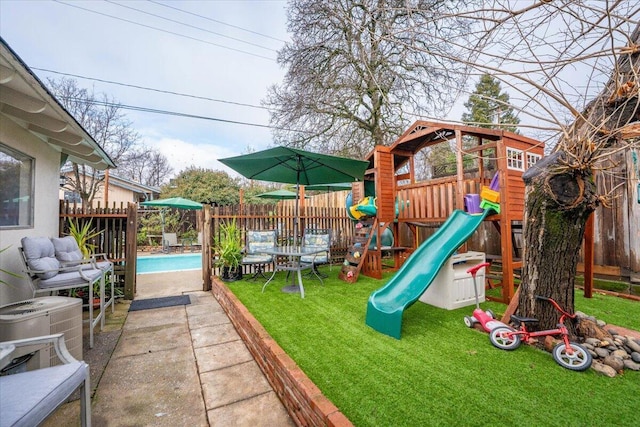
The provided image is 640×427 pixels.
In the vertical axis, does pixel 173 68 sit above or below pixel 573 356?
above

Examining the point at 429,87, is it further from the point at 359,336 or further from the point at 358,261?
the point at 359,336

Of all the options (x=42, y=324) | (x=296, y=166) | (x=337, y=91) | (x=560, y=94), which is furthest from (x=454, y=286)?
(x=337, y=91)

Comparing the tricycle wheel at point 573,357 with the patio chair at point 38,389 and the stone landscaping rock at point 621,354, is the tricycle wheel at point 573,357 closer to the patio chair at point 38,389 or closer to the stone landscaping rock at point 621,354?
the stone landscaping rock at point 621,354

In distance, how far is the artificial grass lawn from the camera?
168 centimetres

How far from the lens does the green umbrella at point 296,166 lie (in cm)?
454

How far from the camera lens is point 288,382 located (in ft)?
6.70

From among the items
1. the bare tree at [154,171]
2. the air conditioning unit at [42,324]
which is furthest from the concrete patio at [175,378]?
the bare tree at [154,171]

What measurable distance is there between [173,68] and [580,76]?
13739mm

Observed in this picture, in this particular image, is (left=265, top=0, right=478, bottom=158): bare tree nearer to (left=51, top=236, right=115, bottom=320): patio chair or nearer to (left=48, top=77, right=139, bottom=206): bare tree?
(left=48, top=77, right=139, bottom=206): bare tree

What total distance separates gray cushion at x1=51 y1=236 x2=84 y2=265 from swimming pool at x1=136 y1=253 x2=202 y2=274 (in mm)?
5567

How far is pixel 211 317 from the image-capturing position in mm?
4074

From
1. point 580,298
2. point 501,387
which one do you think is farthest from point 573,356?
point 580,298

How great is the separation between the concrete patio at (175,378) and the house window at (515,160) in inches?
180

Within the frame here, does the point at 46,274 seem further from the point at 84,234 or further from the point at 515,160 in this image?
the point at 515,160
